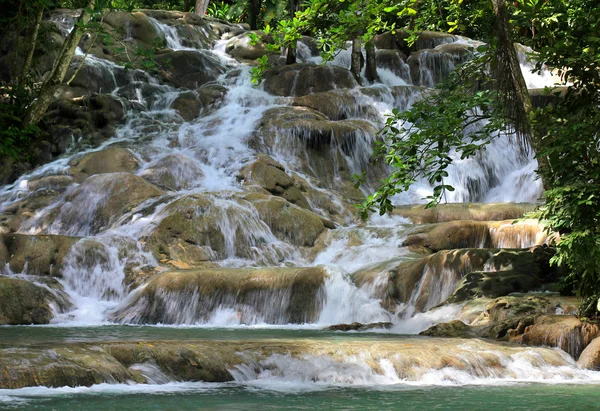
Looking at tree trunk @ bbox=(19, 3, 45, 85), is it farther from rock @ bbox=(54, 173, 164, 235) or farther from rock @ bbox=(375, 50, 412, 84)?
rock @ bbox=(375, 50, 412, 84)

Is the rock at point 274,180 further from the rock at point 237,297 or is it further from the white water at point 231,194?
the rock at point 237,297

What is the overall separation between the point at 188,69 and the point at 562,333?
20.2 m

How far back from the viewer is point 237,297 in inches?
473

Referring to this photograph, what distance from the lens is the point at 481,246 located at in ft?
45.6

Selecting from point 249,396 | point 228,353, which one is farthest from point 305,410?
point 228,353

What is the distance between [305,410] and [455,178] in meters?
15.8

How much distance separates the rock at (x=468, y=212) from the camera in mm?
15633

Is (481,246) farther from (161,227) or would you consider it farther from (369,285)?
(161,227)

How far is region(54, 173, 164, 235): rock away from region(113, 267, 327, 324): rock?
4.33m

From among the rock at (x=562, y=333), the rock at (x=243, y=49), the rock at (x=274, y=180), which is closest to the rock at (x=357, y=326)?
the rock at (x=562, y=333)

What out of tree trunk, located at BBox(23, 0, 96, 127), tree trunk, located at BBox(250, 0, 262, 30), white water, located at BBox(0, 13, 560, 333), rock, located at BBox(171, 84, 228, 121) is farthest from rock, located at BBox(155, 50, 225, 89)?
tree trunk, located at BBox(250, 0, 262, 30)

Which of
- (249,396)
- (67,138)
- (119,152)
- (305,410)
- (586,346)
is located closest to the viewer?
(305,410)

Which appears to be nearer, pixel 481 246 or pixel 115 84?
pixel 481 246

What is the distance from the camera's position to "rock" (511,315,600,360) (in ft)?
27.2
